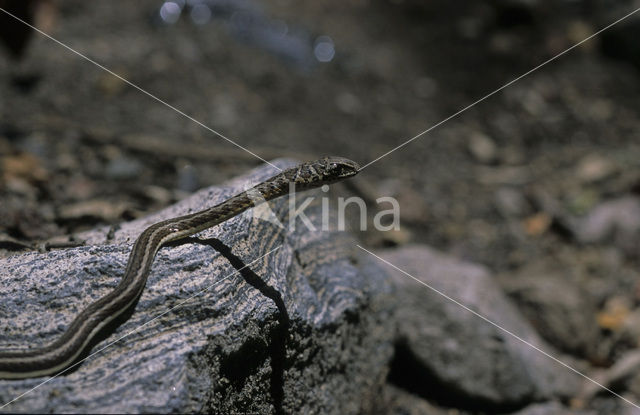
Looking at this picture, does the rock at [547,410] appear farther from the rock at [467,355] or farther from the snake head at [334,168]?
the snake head at [334,168]

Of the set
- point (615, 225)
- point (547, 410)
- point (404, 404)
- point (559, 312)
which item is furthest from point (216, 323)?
point (615, 225)

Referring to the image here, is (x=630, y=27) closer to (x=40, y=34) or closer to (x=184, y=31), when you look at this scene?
(x=184, y=31)

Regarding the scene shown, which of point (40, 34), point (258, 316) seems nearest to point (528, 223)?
point (258, 316)

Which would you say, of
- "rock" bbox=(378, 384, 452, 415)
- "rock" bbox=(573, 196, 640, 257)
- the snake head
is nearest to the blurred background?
"rock" bbox=(573, 196, 640, 257)

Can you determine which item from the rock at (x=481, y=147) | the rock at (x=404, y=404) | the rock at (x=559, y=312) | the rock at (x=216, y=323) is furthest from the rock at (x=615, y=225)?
the rock at (x=216, y=323)

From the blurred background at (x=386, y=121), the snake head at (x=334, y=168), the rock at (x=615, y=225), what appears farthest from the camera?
the rock at (x=615, y=225)

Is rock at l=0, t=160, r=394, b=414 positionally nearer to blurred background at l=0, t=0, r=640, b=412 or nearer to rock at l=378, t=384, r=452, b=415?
rock at l=378, t=384, r=452, b=415
